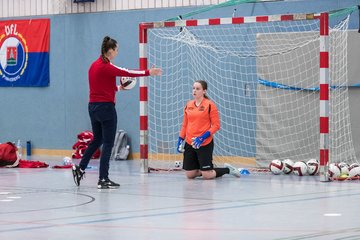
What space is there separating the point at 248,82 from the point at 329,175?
4.44m

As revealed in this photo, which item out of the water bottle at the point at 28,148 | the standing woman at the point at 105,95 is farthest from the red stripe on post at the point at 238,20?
the water bottle at the point at 28,148

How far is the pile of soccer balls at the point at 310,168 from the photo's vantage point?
52.7ft

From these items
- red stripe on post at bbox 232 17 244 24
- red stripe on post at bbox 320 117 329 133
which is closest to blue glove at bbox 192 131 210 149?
red stripe on post at bbox 320 117 329 133

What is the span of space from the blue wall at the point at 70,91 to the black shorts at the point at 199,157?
19.7 ft

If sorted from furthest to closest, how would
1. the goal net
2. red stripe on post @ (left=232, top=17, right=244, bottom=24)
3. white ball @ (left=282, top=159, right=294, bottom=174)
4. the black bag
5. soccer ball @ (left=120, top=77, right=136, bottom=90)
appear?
the black bag < the goal net < white ball @ (left=282, top=159, right=294, bottom=174) < red stripe on post @ (left=232, top=17, right=244, bottom=24) < soccer ball @ (left=120, top=77, right=136, bottom=90)

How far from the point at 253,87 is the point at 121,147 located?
13.8 ft

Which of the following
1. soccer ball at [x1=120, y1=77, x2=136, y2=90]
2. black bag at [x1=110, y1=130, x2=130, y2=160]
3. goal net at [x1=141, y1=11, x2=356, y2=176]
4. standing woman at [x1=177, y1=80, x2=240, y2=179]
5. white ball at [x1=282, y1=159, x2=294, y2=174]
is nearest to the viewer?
soccer ball at [x1=120, y1=77, x2=136, y2=90]

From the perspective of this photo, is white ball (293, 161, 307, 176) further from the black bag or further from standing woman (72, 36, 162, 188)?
the black bag

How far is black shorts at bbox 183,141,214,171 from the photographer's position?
15992mm

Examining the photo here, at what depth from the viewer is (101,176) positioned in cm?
1444

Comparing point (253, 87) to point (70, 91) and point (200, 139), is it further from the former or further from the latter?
point (70, 91)

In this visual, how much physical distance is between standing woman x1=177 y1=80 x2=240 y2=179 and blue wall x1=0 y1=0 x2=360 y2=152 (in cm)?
566

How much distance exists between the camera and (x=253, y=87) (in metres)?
19.9

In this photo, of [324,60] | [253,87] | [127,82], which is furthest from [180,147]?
[253,87]
